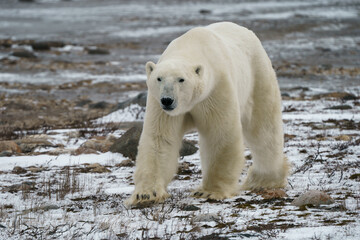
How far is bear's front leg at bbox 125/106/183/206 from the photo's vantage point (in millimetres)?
4316

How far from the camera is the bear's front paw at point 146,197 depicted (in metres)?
4.21

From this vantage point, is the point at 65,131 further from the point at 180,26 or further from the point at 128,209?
the point at 180,26

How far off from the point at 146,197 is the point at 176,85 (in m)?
0.88

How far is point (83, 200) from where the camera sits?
4395 mm

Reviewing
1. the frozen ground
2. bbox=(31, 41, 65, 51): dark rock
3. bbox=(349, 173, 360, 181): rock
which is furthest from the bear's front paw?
bbox=(31, 41, 65, 51): dark rock

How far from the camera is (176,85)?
13.1ft

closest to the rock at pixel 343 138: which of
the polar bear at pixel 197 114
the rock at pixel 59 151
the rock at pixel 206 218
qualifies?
the polar bear at pixel 197 114

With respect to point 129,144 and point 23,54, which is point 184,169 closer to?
point 129,144

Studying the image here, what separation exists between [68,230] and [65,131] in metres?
4.74

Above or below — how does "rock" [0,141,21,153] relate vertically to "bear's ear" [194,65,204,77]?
below

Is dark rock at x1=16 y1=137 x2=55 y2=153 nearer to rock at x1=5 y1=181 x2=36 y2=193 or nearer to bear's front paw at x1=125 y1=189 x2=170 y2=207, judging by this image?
rock at x1=5 y1=181 x2=36 y2=193

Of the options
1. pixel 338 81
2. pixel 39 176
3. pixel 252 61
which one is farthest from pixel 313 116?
pixel 338 81

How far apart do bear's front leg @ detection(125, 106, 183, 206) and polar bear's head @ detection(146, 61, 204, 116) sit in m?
0.23

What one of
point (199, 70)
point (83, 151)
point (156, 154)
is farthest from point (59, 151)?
point (199, 70)
